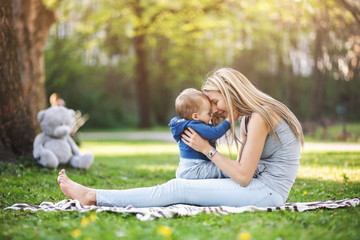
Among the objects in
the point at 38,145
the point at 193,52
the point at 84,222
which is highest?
the point at 193,52

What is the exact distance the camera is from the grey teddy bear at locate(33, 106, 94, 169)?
7562mm

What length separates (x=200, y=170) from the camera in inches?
173

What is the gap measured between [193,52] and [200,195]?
2602 cm

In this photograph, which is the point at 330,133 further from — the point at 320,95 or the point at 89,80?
the point at 89,80

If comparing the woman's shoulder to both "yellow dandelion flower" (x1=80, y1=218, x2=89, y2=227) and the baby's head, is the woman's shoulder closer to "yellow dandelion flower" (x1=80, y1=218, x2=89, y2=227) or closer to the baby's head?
the baby's head

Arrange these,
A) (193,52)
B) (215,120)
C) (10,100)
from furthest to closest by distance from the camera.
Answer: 1. (193,52)
2. (10,100)
3. (215,120)

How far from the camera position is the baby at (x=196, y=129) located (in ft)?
14.1

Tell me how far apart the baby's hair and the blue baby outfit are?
0.11 m

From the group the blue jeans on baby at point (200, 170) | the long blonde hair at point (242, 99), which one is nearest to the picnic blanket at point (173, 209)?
the blue jeans on baby at point (200, 170)

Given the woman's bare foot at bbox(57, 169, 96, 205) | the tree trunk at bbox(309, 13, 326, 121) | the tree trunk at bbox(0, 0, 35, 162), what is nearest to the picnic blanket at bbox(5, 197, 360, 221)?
the woman's bare foot at bbox(57, 169, 96, 205)

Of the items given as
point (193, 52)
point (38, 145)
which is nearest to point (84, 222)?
point (38, 145)

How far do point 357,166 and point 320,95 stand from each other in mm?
12261

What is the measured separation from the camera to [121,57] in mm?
33156

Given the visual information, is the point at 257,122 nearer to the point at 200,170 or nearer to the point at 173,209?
the point at 200,170
